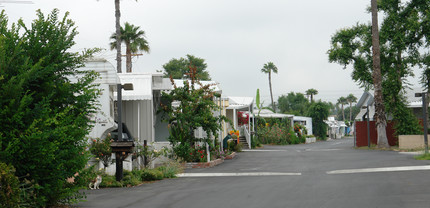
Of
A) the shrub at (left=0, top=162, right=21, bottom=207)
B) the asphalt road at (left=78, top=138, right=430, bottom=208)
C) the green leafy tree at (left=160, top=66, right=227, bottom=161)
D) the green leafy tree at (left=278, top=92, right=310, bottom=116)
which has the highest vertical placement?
the green leafy tree at (left=278, top=92, right=310, bottom=116)

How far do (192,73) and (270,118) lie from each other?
85.3ft

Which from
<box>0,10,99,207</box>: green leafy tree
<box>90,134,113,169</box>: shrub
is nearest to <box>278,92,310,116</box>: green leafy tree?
<box>90,134,113,169</box>: shrub

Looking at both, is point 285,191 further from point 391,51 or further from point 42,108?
point 391,51

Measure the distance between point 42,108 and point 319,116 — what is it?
51083 millimetres

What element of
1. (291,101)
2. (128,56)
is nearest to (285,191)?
(128,56)

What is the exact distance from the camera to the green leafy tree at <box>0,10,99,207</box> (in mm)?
7684

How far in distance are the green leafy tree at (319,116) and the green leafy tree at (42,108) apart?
49594 mm

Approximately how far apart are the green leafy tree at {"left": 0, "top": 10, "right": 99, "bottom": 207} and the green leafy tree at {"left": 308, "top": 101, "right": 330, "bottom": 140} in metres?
49.6

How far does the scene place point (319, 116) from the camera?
186ft

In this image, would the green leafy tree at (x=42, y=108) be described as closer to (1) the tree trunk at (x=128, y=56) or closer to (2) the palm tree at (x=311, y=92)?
(1) the tree trunk at (x=128, y=56)

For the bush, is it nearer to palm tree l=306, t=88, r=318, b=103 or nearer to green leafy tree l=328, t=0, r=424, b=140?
green leafy tree l=328, t=0, r=424, b=140

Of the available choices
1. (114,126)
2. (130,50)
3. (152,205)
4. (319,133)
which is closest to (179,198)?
(152,205)

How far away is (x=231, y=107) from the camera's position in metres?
35.8

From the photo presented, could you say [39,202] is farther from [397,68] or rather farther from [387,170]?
[397,68]
